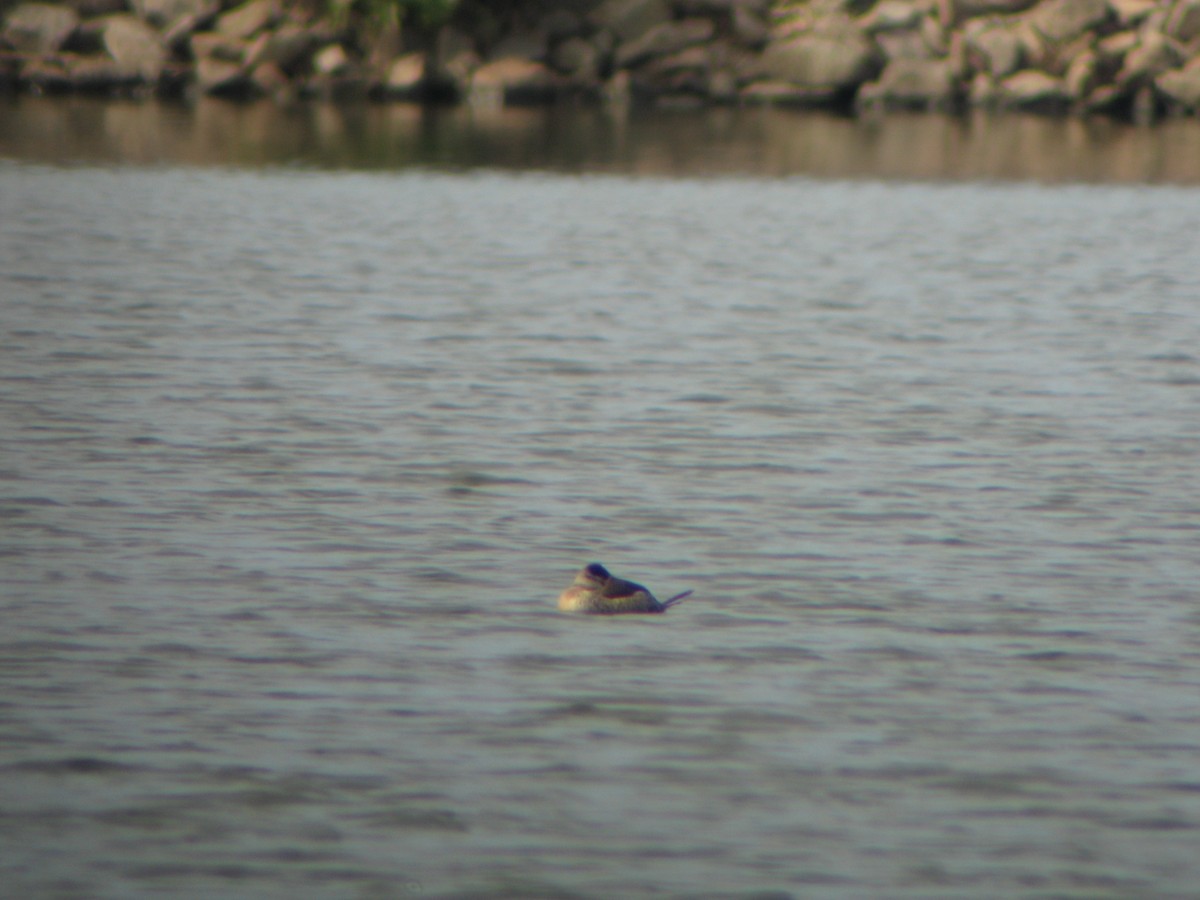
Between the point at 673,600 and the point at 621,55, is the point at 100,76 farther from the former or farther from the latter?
the point at 673,600

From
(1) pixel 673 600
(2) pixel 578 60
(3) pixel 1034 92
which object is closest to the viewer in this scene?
(1) pixel 673 600

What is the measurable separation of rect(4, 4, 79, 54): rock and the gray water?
126 ft

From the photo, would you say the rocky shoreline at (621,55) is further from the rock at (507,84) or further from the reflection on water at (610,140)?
the reflection on water at (610,140)

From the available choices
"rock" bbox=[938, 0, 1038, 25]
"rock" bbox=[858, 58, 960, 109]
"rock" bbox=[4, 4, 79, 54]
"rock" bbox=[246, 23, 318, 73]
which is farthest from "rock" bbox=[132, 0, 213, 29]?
"rock" bbox=[938, 0, 1038, 25]

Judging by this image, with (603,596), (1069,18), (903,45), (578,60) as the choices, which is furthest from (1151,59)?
(603,596)

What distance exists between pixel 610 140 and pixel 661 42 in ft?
53.7

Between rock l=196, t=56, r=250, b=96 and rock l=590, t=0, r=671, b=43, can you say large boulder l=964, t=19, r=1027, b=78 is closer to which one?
rock l=590, t=0, r=671, b=43

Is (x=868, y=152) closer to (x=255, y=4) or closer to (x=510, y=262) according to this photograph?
(x=510, y=262)

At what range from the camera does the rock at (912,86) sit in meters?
56.5

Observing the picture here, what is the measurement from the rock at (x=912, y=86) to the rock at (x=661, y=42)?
559cm

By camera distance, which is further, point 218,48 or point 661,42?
point 661,42

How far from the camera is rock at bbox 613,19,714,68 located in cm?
5828

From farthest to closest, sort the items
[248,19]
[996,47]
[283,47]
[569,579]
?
[248,19] < [283,47] < [996,47] < [569,579]

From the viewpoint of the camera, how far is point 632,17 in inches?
2302
